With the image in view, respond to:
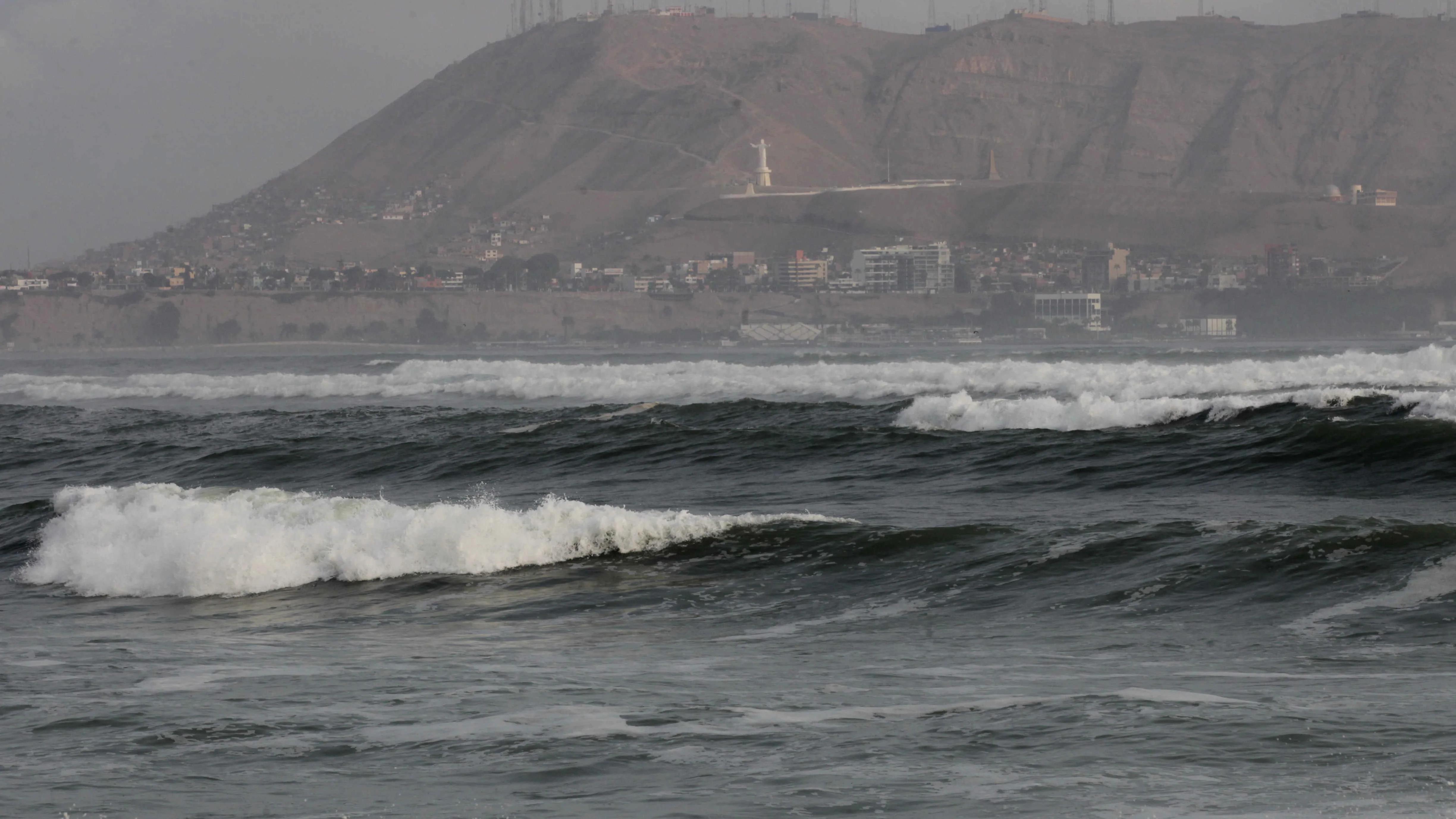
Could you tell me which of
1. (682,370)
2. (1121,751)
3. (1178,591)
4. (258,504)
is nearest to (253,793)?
(1121,751)

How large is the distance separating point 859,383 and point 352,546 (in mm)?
35215

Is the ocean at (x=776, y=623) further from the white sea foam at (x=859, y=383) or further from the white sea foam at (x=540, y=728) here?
the white sea foam at (x=859, y=383)

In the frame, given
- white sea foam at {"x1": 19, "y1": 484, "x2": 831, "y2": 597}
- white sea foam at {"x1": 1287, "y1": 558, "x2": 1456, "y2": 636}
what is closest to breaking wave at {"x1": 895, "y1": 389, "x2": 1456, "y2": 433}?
white sea foam at {"x1": 19, "y1": 484, "x2": 831, "y2": 597}

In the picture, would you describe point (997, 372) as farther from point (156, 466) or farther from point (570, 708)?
point (570, 708)

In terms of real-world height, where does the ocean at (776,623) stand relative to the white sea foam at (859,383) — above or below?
above

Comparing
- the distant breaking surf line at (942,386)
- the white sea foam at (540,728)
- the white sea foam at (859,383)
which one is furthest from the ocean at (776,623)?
the white sea foam at (859,383)

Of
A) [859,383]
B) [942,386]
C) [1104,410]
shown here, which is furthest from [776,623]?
[859,383]

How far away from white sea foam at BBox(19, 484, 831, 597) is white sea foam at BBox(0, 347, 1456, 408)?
14.2 meters

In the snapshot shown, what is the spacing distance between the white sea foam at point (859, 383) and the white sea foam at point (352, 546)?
559 inches

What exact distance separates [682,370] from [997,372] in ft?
59.3

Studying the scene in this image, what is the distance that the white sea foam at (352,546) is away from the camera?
16.9 metres

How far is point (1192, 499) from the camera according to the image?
1972cm

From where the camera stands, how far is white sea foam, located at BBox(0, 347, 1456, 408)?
123 feet

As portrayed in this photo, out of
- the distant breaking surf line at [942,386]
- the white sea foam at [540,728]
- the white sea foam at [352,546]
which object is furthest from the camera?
the distant breaking surf line at [942,386]
